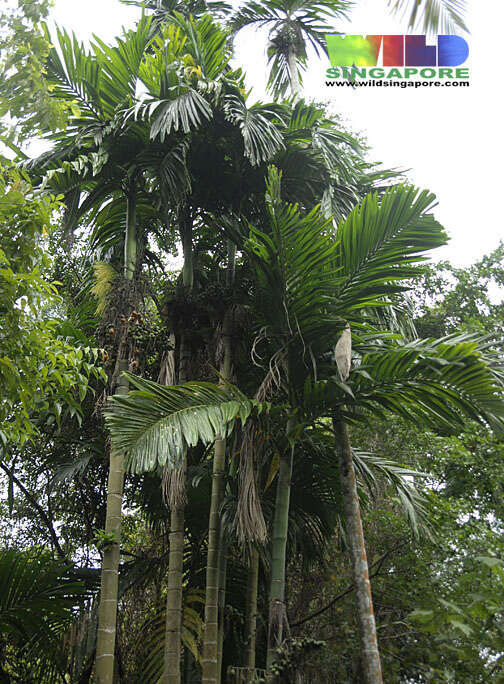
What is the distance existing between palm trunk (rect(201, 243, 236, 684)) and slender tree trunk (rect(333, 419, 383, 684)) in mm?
1223

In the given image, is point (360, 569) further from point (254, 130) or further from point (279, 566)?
point (254, 130)

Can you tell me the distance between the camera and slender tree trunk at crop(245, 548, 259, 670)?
250 inches

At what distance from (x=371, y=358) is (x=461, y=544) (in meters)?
2.80

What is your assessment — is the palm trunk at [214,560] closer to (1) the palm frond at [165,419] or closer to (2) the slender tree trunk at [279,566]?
(1) the palm frond at [165,419]

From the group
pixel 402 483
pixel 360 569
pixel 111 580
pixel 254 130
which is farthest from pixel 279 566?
pixel 254 130

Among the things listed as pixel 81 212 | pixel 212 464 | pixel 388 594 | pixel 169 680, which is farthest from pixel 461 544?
pixel 81 212

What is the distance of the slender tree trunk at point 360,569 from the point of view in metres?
4.50

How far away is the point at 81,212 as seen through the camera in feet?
22.9

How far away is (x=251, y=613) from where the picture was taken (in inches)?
260

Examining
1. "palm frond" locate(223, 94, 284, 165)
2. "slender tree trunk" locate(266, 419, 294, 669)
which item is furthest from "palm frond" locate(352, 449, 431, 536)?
"palm frond" locate(223, 94, 284, 165)

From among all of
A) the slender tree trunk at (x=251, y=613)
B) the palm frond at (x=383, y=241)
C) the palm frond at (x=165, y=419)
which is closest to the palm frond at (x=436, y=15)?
the palm frond at (x=383, y=241)

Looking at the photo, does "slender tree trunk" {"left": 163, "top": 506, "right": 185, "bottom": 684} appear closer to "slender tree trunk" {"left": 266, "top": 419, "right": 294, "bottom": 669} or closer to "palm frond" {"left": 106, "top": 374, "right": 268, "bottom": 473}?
→ "slender tree trunk" {"left": 266, "top": 419, "right": 294, "bottom": 669}

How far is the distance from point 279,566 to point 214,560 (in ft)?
3.19

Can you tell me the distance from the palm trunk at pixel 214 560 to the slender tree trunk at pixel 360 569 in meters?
1.22
